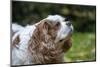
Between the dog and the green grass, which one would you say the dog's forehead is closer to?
the dog

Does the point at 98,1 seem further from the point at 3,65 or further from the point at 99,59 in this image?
the point at 3,65

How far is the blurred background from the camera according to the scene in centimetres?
253

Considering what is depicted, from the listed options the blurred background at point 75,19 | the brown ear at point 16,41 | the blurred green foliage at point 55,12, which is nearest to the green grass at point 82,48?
the blurred background at point 75,19

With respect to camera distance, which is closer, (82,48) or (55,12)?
(55,12)

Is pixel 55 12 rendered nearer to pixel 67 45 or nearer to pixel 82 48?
pixel 67 45

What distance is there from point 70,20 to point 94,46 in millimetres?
550

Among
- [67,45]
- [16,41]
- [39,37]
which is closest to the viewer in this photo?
[16,41]

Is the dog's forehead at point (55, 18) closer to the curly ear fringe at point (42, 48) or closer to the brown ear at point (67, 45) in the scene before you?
the curly ear fringe at point (42, 48)

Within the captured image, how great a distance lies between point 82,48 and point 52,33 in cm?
52

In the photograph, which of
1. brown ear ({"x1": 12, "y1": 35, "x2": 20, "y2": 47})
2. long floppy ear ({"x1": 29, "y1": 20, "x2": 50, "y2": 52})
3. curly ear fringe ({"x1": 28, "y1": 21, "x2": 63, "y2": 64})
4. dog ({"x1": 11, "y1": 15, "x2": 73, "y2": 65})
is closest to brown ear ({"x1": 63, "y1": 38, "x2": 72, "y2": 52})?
dog ({"x1": 11, "y1": 15, "x2": 73, "y2": 65})

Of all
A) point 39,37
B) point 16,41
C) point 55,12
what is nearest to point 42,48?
point 39,37

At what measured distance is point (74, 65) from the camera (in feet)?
9.02

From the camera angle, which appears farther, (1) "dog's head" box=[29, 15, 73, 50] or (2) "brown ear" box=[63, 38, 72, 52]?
(2) "brown ear" box=[63, 38, 72, 52]

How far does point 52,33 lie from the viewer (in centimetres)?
263
